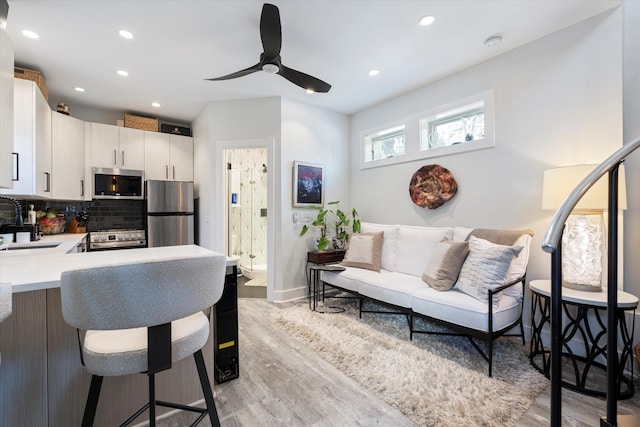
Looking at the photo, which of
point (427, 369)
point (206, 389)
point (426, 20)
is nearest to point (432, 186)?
point (426, 20)

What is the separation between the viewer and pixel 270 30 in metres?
1.99

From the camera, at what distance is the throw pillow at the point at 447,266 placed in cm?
242

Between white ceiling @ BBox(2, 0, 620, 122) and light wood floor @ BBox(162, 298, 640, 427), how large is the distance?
9.03ft

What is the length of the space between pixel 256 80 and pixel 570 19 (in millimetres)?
2958

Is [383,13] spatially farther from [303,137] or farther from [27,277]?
[27,277]

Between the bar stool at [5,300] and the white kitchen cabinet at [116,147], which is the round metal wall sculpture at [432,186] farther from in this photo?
the white kitchen cabinet at [116,147]

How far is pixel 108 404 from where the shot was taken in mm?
1395

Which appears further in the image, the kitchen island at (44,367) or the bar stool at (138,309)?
the kitchen island at (44,367)

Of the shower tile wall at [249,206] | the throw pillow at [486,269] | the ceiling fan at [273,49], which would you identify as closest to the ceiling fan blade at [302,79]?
the ceiling fan at [273,49]

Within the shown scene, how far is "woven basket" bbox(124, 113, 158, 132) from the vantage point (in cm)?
415

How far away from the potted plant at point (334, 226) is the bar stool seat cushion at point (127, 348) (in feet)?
8.54

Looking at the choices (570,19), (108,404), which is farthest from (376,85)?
(108,404)

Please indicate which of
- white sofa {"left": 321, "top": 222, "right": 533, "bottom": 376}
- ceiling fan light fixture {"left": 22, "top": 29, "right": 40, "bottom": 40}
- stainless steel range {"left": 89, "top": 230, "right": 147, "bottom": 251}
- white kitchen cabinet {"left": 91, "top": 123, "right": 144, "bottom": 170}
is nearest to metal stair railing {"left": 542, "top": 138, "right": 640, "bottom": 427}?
white sofa {"left": 321, "top": 222, "right": 533, "bottom": 376}

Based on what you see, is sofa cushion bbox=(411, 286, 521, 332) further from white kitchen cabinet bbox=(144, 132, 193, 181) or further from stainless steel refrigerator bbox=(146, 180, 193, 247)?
white kitchen cabinet bbox=(144, 132, 193, 181)
